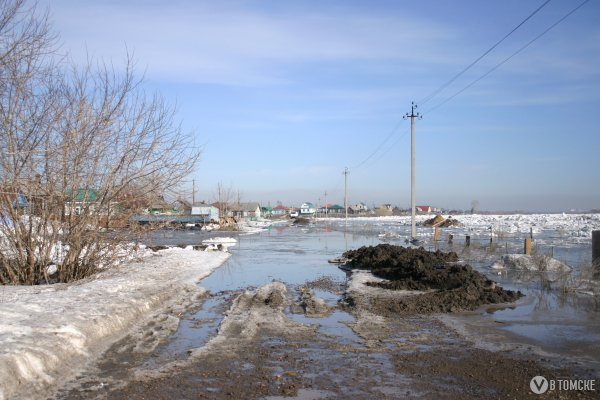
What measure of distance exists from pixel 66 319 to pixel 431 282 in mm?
10229

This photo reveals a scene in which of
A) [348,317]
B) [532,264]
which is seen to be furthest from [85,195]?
[532,264]

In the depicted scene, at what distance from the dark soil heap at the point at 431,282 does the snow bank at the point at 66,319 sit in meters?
5.89

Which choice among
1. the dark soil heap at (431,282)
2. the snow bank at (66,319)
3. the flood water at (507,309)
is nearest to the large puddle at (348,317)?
the flood water at (507,309)

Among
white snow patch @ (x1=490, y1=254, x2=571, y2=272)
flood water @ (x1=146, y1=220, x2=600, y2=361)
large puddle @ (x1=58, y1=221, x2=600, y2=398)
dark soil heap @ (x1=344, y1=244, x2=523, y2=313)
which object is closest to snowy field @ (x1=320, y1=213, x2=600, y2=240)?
white snow patch @ (x1=490, y1=254, x2=571, y2=272)

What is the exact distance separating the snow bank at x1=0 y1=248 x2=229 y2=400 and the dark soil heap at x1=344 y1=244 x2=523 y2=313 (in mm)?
5886

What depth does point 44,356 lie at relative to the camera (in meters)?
7.19

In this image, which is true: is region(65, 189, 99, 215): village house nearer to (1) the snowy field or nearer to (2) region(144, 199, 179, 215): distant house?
(2) region(144, 199, 179, 215): distant house

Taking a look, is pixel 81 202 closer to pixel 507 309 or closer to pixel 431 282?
pixel 431 282

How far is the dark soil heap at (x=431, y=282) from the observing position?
1284cm

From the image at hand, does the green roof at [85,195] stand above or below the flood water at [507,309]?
above

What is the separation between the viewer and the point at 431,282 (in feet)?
52.2

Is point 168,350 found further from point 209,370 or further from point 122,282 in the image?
point 122,282

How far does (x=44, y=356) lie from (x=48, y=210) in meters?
8.43

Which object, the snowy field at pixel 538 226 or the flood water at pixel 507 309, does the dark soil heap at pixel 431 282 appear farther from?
the snowy field at pixel 538 226
